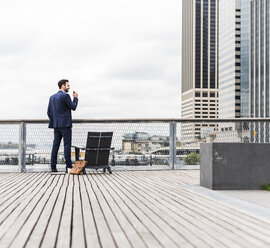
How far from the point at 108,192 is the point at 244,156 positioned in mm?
2179

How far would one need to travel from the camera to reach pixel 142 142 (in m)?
8.98

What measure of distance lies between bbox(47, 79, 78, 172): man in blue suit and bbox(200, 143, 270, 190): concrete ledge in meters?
3.32

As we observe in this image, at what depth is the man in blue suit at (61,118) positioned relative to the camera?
8211 mm

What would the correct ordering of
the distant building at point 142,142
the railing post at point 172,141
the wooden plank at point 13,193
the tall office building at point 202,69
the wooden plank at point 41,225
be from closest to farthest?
the wooden plank at point 41,225, the wooden plank at point 13,193, the distant building at point 142,142, the railing post at point 172,141, the tall office building at point 202,69

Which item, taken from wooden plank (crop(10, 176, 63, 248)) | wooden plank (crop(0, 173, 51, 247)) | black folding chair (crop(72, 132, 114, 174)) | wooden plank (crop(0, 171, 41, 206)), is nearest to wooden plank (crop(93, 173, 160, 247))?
wooden plank (crop(10, 176, 63, 248))

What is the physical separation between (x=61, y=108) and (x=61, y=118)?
0.69ft

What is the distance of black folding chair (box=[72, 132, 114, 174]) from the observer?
8289 millimetres

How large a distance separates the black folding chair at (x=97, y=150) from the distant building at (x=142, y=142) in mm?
619

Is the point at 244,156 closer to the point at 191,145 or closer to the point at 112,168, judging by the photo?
the point at 191,145

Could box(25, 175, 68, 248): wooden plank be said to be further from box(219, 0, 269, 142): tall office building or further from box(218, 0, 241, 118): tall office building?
box(218, 0, 241, 118): tall office building

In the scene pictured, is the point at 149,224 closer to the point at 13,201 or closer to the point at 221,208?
the point at 221,208

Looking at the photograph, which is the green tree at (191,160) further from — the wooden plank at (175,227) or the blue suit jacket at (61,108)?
the wooden plank at (175,227)

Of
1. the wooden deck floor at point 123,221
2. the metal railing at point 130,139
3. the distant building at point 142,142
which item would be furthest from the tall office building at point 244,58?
the wooden deck floor at point 123,221

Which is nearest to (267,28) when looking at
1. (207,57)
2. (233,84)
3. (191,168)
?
(233,84)
